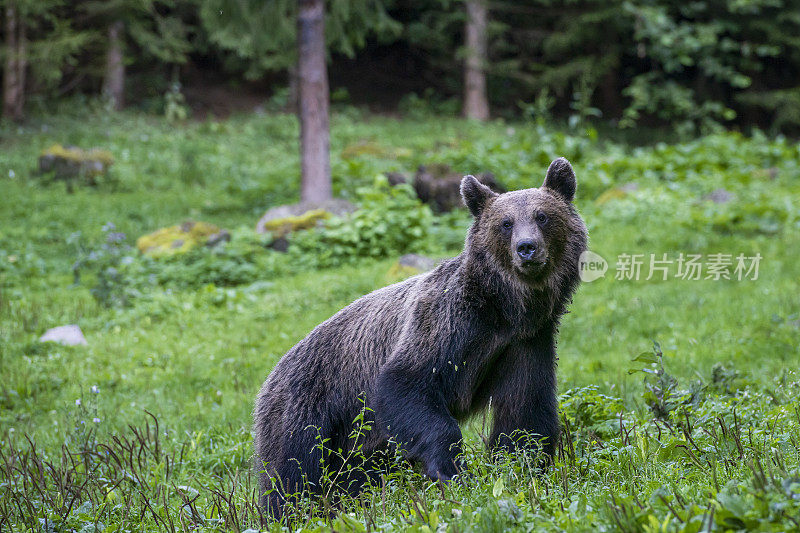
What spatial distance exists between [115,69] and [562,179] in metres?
23.1

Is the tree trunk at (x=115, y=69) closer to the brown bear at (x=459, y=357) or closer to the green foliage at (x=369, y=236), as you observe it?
the green foliage at (x=369, y=236)

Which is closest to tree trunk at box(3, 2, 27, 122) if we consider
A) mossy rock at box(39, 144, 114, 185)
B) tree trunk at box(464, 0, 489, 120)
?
mossy rock at box(39, 144, 114, 185)

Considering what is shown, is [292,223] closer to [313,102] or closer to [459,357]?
[313,102]

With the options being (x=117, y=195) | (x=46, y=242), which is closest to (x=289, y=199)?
(x=117, y=195)

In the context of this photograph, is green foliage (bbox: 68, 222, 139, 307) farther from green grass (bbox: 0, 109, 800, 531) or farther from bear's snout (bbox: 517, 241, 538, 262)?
bear's snout (bbox: 517, 241, 538, 262)

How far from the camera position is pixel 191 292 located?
1080cm

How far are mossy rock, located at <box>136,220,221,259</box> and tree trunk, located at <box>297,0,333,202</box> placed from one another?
7.60ft

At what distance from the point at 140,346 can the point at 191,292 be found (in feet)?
7.20

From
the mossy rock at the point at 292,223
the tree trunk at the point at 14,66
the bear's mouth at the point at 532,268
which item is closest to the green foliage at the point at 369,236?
the mossy rock at the point at 292,223

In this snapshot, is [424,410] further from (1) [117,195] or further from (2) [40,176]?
(2) [40,176]

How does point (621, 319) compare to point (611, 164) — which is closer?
point (621, 319)

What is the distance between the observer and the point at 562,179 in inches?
189

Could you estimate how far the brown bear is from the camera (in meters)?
4.44

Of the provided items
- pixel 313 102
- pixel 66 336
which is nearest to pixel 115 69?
pixel 313 102
